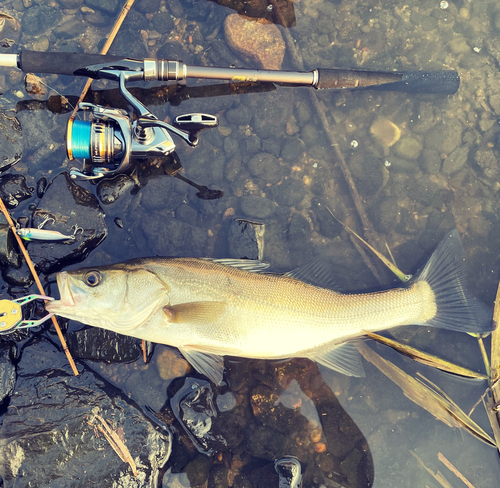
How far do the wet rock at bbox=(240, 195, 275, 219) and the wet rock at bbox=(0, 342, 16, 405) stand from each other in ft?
10.0

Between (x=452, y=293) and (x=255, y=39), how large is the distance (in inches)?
153

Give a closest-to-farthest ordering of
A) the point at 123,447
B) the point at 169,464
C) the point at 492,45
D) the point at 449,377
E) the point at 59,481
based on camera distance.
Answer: the point at 59,481 → the point at 123,447 → the point at 169,464 → the point at 449,377 → the point at 492,45

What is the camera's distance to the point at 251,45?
14.8 ft

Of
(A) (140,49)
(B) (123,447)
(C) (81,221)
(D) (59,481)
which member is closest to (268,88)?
(A) (140,49)

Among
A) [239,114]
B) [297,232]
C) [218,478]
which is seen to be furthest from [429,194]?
[218,478]

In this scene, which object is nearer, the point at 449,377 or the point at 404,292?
the point at 404,292

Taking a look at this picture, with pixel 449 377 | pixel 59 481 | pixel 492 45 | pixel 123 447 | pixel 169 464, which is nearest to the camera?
pixel 59 481

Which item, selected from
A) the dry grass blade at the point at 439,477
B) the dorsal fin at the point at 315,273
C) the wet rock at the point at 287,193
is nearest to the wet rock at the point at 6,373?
the dorsal fin at the point at 315,273

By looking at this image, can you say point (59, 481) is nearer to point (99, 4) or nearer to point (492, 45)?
point (99, 4)

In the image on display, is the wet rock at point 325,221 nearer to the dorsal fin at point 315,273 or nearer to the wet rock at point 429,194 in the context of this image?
the dorsal fin at point 315,273

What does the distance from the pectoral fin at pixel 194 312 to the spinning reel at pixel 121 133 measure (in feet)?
5.02

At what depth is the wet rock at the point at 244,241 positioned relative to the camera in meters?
4.30

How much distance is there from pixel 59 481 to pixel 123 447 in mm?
627

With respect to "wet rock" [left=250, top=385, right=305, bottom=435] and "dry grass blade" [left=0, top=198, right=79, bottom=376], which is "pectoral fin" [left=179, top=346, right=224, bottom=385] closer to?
"wet rock" [left=250, top=385, right=305, bottom=435]
